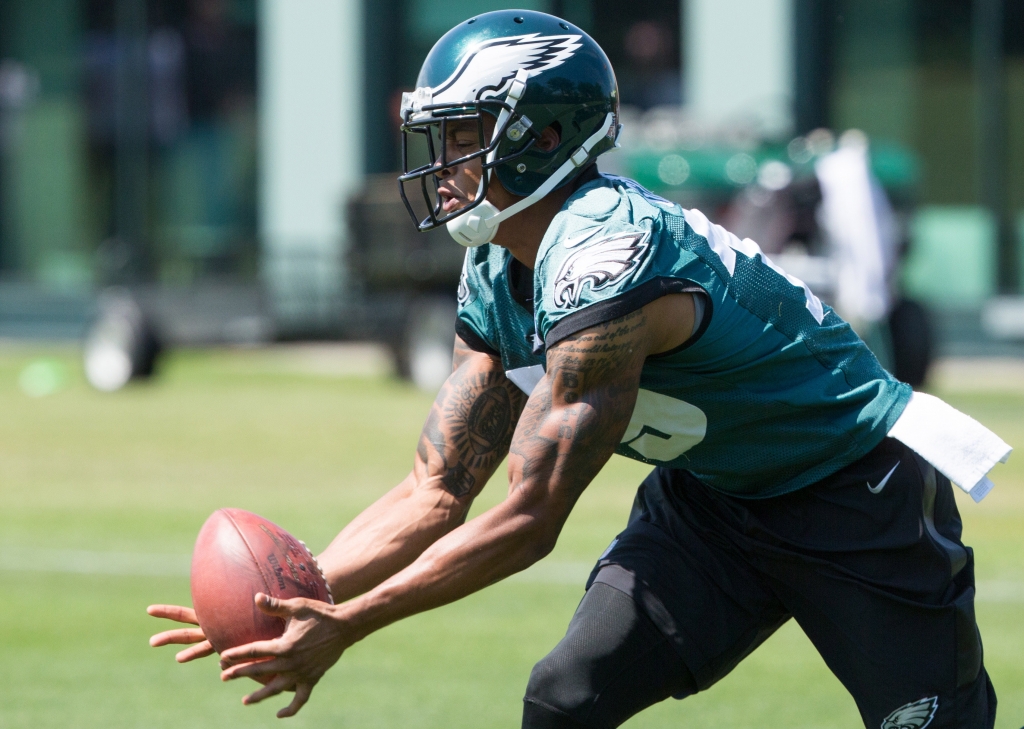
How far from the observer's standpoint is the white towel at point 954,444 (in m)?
3.85

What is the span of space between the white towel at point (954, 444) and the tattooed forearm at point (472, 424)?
1.00 m

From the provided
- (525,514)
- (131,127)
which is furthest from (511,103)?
(131,127)

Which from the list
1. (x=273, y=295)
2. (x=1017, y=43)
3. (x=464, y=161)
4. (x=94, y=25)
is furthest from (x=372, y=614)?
(x=94, y=25)

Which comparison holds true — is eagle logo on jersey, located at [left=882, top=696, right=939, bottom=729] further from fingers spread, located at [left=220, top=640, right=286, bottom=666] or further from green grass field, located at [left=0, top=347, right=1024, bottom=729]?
green grass field, located at [left=0, top=347, right=1024, bottom=729]

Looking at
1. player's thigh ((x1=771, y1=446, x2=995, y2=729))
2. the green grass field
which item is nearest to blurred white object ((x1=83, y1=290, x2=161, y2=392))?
the green grass field

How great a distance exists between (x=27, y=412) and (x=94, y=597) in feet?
24.4

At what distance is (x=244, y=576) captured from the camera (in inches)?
153

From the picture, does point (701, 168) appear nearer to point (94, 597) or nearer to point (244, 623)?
point (94, 597)

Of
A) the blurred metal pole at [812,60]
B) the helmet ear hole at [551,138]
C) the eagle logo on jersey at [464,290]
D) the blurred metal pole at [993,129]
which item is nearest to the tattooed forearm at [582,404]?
the helmet ear hole at [551,138]

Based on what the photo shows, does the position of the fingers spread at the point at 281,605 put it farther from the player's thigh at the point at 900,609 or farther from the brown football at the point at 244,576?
the player's thigh at the point at 900,609

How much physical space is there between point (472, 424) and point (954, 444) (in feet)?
3.91

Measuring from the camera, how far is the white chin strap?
387cm

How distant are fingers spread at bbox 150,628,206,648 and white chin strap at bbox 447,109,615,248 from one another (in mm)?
1125

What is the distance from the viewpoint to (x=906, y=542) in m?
3.87
